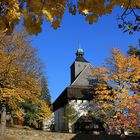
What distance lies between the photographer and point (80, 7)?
3.36m

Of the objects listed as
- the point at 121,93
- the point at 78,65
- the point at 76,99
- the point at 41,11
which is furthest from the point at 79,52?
the point at 41,11

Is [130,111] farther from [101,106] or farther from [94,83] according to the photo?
[94,83]

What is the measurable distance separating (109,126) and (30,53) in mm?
11430

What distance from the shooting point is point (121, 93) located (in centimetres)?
3550

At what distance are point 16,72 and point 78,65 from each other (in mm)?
28718

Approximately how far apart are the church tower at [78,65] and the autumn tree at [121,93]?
1938 cm

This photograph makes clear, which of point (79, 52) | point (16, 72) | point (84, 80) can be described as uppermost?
point (79, 52)

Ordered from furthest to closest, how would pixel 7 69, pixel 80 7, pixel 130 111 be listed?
pixel 130 111 < pixel 7 69 < pixel 80 7

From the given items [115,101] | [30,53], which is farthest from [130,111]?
[30,53]

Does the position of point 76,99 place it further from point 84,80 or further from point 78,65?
point 78,65

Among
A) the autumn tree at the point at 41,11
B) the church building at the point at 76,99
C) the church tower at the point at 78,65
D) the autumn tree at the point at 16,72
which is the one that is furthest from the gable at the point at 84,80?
the autumn tree at the point at 41,11

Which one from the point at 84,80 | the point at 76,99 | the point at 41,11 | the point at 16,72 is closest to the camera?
the point at 41,11

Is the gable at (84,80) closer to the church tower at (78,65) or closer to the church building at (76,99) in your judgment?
the church building at (76,99)

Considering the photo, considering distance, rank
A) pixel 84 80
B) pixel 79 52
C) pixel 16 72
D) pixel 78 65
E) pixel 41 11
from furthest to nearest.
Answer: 1. pixel 79 52
2. pixel 78 65
3. pixel 84 80
4. pixel 16 72
5. pixel 41 11
